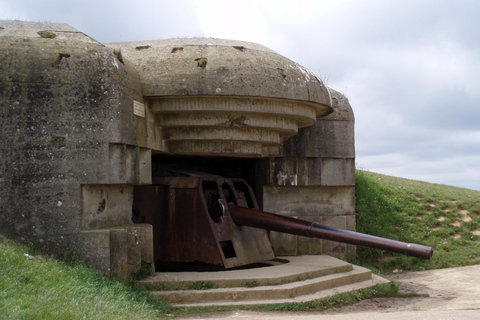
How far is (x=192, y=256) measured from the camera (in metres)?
7.02

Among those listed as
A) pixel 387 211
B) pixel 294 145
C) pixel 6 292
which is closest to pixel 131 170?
pixel 6 292

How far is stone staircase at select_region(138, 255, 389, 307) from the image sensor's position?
5750 millimetres

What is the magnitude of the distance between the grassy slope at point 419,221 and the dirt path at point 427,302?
478 millimetres

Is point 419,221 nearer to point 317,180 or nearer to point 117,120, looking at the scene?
point 317,180

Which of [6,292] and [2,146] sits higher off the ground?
[2,146]

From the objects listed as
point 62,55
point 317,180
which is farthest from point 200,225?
point 62,55

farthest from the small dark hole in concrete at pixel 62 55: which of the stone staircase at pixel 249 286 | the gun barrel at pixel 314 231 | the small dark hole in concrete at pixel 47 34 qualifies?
the gun barrel at pixel 314 231

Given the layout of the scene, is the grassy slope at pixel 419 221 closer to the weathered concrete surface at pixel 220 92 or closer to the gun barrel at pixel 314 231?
the gun barrel at pixel 314 231

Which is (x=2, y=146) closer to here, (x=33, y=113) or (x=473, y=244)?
(x=33, y=113)

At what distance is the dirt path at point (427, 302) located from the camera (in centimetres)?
519

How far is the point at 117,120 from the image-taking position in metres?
5.89

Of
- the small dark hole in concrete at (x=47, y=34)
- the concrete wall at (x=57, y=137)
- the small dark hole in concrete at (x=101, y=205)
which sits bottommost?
the small dark hole in concrete at (x=101, y=205)

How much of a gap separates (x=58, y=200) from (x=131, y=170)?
2.95ft

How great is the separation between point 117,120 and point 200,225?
74.0 inches
